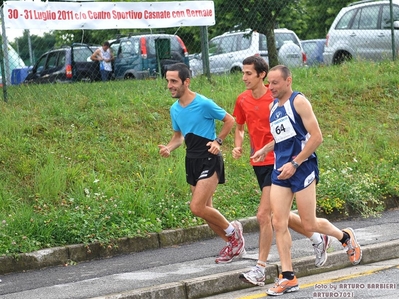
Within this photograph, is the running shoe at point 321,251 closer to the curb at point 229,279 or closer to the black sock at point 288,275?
the curb at point 229,279

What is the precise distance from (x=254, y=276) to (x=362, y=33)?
40.4 feet

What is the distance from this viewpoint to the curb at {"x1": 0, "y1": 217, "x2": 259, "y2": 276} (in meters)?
8.95

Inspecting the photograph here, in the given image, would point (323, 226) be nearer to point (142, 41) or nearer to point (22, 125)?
point (22, 125)

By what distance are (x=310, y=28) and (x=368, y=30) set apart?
204 inches

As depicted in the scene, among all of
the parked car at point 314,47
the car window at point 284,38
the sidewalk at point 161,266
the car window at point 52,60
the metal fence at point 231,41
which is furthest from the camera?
the parked car at point 314,47

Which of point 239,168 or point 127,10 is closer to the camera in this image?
point 239,168

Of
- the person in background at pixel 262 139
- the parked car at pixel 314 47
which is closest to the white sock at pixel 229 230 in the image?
the person in background at pixel 262 139

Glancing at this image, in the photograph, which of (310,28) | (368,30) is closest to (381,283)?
(368,30)

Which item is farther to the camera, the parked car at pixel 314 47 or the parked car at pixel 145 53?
the parked car at pixel 314 47

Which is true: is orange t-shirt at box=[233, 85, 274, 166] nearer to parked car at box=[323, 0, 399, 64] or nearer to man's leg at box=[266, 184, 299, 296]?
man's leg at box=[266, 184, 299, 296]

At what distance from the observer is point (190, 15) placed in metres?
15.2

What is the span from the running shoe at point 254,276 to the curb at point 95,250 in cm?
240

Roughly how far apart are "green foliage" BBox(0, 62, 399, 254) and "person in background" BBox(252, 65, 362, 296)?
9.37 ft

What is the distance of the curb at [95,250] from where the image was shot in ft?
29.3
